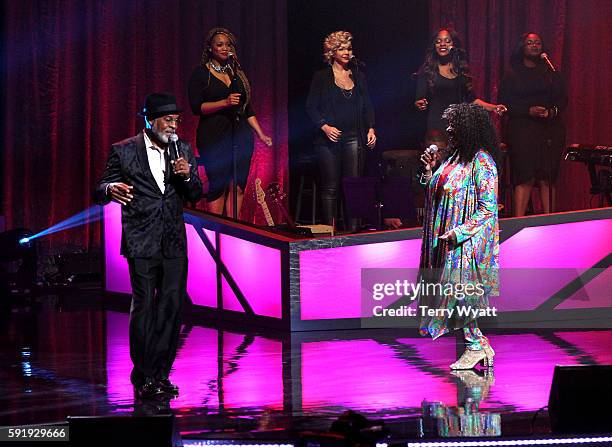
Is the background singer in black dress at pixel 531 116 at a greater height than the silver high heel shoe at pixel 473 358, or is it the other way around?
the background singer in black dress at pixel 531 116

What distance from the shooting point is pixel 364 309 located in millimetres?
9000

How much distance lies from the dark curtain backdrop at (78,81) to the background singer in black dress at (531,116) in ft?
10.7

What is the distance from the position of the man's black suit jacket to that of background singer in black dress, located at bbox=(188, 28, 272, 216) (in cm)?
546

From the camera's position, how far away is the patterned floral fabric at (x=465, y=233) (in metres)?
6.55

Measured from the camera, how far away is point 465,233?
21.4 ft

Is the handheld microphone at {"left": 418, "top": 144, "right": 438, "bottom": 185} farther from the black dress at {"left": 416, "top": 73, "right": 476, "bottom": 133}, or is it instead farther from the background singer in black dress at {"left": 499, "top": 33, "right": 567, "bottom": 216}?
the background singer in black dress at {"left": 499, "top": 33, "right": 567, "bottom": 216}

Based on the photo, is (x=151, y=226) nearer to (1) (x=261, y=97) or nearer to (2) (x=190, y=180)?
(2) (x=190, y=180)

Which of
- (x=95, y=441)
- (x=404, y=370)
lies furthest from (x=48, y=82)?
(x=95, y=441)

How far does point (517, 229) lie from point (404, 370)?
2651mm

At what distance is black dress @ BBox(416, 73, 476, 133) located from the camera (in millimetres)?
12195

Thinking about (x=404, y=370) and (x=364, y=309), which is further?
(x=364, y=309)

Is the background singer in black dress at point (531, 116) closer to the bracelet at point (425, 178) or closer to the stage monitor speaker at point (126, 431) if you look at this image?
the bracelet at point (425, 178)

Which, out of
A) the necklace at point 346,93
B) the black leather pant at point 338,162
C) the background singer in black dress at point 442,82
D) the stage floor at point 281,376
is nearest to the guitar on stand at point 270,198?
the black leather pant at point 338,162

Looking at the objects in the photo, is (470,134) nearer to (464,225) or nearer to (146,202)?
(464,225)
